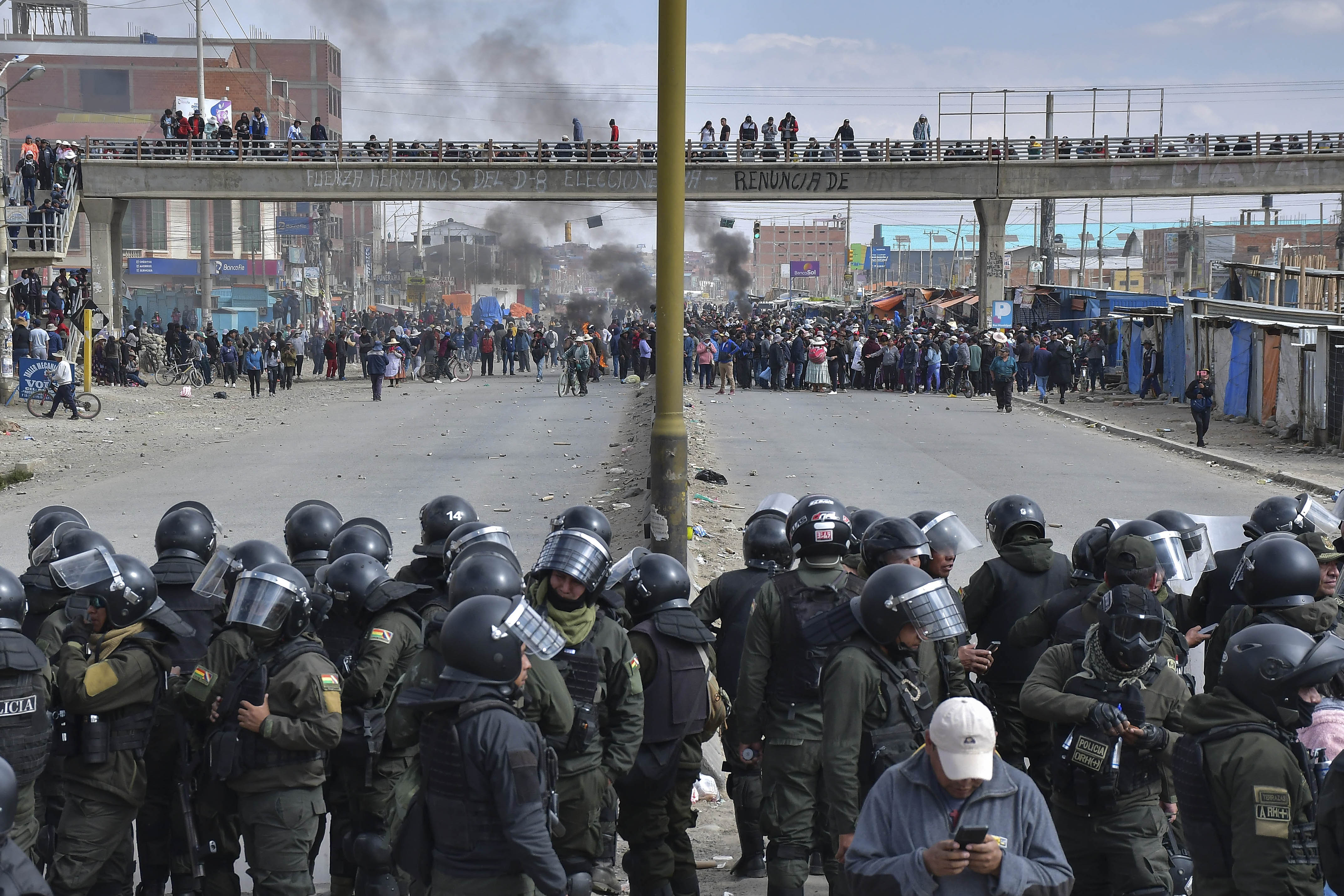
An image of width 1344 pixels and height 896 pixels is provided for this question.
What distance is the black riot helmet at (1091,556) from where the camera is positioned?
18.2 feet

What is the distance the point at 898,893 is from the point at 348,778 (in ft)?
9.19

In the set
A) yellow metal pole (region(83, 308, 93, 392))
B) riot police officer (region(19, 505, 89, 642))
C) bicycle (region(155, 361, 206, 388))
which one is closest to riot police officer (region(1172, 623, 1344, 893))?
riot police officer (region(19, 505, 89, 642))

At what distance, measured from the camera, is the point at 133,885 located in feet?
18.4

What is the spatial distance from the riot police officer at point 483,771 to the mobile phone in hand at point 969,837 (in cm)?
122

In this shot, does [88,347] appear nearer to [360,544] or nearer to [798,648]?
[360,544]

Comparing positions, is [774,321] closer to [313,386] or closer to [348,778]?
[313,386]

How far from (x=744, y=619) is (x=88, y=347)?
27.6 meters

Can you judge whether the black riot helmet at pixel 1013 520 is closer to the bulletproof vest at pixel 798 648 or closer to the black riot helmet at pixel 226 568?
the bulletproof vest at pixel 798 648

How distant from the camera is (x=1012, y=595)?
5.75 m

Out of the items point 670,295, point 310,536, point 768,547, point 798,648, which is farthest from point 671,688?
point 670,295

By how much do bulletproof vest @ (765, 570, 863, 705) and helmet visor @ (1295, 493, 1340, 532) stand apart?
2.90 meters

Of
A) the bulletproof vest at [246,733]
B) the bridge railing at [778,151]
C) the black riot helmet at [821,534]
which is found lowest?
the bulletproof vest at [246,733]

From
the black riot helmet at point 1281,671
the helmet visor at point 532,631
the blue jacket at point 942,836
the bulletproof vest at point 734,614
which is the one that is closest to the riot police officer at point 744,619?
the bulletproof vest at point 734,614

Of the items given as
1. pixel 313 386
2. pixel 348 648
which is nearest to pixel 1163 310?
pixel 313 386
